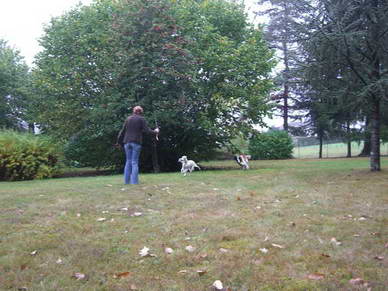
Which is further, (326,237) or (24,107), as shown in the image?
(24,107)

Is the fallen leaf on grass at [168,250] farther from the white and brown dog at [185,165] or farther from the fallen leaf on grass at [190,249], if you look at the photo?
the white and brown dog at [185,165]

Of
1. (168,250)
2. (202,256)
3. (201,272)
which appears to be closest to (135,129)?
(168,250)

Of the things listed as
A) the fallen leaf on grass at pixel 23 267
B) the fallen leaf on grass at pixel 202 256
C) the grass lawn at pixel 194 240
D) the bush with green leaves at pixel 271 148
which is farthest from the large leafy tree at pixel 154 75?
the fallen leaf on grass at pixel 23 267


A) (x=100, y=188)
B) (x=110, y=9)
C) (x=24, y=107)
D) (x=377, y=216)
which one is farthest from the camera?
(x=24, y=107)

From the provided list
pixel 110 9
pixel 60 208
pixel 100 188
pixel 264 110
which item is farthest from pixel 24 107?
pixel 60 208

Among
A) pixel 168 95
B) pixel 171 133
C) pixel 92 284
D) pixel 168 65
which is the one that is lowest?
pixel 92 284

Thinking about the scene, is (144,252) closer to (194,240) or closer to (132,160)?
(194,240)

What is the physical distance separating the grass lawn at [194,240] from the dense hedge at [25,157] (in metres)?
5.88

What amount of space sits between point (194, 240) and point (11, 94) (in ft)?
73.9

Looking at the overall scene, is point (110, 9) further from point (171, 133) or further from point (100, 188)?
point (100, 188)

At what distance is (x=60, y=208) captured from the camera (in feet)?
20.6

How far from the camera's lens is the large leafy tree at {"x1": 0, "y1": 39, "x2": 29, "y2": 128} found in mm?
23125

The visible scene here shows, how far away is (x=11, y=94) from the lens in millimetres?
23578

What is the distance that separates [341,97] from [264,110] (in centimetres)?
421
